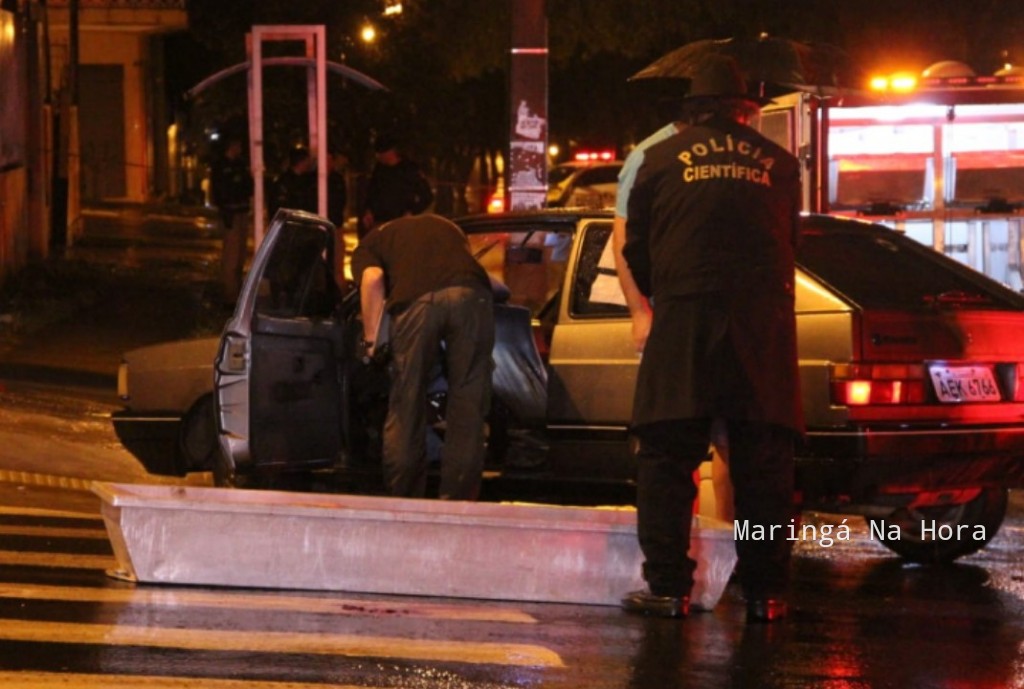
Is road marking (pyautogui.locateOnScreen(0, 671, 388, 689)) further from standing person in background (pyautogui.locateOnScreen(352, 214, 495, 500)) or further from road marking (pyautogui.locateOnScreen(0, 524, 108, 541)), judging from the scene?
road marking (pyautogui.locateOnScreen(0, 524, 108, 541))

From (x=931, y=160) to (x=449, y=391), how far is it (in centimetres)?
921

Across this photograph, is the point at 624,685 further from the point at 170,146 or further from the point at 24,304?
the point at 170,146

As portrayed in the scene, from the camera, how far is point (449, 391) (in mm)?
7934

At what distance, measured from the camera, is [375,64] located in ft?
85.9

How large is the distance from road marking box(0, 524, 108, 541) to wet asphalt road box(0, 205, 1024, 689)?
0.38 meters

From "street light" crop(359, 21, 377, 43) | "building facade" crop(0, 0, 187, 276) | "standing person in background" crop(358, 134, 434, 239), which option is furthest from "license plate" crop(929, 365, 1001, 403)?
"street light" crop(359, 21, 377, 43)

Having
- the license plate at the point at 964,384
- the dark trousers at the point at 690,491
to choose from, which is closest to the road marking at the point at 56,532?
the dark trousers at the point at 690,491

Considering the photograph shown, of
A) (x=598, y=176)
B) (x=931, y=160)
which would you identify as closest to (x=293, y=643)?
(x=931, y=160)

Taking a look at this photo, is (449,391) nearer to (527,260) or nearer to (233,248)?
(527,260)

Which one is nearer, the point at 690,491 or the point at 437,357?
the point at 690,491

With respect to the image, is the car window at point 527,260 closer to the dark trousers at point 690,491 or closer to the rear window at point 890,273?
the rear window at point 890,273

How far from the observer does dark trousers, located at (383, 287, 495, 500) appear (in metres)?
7.84

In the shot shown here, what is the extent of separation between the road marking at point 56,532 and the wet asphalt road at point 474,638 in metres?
0.38

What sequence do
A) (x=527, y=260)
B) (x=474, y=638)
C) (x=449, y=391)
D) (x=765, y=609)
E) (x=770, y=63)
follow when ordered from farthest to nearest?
(x=770, y=63)
(x=527, y=260)
(x=449, y=391)
(x=765, y=609)
(x=474, y=638)
